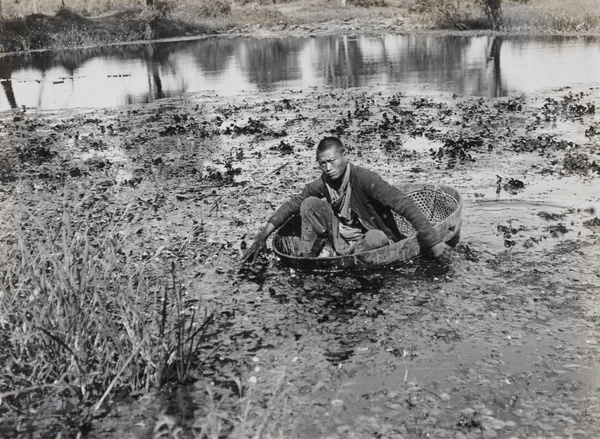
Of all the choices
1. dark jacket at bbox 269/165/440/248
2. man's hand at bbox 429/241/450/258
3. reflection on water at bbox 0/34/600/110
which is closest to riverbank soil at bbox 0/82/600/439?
man's hand at bbox 429/241/450/258

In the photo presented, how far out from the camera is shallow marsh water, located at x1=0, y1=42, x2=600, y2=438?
5086mm

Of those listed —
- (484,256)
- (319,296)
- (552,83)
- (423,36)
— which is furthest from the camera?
(423,36)

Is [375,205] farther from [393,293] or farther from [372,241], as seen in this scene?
[393,293]

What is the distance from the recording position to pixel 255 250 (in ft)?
25.8

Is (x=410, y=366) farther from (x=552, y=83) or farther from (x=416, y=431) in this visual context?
(x=552, y=83)

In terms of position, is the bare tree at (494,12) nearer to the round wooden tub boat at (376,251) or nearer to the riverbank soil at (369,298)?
the riverbank soil at (369,298)

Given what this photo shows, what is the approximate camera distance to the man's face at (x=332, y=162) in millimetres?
6996

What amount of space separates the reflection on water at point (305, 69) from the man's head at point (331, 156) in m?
14.2

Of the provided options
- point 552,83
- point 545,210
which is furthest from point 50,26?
point 545,210

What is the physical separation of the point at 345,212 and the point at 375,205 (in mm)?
364

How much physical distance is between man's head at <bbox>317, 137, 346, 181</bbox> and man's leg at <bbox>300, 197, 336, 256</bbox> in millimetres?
404

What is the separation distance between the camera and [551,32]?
118ft

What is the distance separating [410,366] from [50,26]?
49372mm

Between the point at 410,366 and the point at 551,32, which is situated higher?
the point at 551,32
